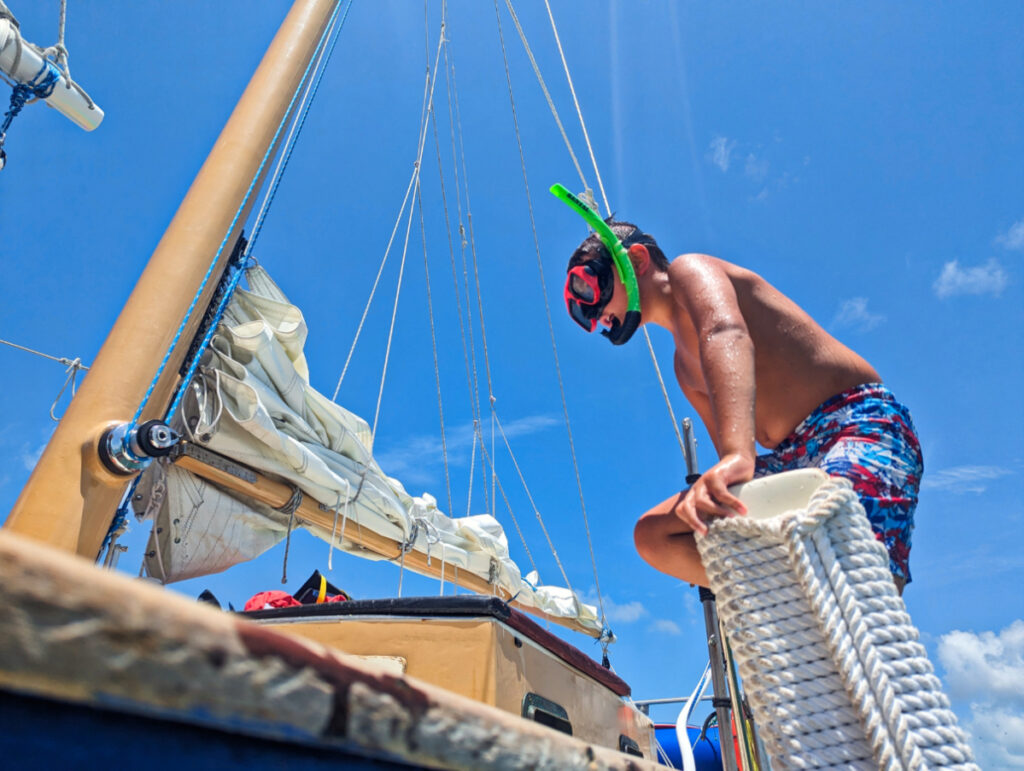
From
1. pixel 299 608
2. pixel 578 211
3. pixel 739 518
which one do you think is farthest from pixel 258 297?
pixel 739 518

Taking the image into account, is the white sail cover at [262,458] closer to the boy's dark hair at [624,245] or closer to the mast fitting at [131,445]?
the mast fitting at [131,445]

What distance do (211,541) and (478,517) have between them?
3011mm

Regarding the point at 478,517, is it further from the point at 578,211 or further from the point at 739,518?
the point at 739,518

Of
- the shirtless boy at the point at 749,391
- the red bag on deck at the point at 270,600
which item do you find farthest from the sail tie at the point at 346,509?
the shirtless boy at the point at 749,391

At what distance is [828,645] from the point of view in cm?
104

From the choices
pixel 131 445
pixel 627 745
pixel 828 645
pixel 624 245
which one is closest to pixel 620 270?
pixel 624 245

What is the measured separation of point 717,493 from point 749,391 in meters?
0.28

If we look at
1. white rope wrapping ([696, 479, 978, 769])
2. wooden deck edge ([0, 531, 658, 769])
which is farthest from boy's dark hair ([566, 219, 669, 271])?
wooden deck edge ([0, 531, 658, 769])

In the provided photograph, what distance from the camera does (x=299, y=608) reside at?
2.36m

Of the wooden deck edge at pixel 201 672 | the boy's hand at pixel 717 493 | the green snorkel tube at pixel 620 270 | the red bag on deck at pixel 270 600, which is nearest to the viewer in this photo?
the wooden deck edge at pixel 201 672

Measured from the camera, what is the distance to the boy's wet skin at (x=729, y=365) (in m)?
1.34

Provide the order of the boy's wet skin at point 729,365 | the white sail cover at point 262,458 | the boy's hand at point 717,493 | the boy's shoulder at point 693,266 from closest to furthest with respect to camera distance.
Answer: the boy's hand at point 717,493, the boy's wet skin at point 729,365, the boy's shoulder at point 693,266, the white sail cover at point 262,458

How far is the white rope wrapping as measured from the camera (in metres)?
0.97

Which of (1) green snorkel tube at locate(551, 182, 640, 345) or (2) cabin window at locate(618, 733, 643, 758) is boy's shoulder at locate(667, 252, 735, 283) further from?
(2) cabin window at locate(618, 733, 643, 758)
